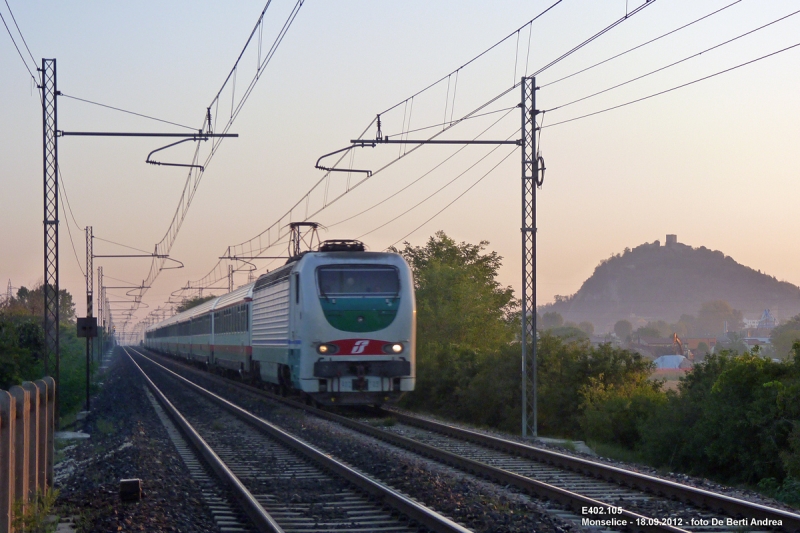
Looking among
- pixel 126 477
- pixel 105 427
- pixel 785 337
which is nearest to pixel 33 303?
pixel 105 427

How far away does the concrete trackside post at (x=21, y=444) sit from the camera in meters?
7.95

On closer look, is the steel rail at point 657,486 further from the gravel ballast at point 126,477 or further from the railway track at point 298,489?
the gravel ballast at point 126,477

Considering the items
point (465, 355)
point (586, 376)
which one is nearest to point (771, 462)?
point (586, 376)

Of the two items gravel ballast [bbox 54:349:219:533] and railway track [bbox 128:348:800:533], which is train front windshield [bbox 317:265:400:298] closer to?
railway track [bbox 128:348:800:533]

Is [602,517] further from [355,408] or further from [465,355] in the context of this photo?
[465,355]

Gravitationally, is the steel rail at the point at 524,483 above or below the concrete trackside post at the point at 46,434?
below

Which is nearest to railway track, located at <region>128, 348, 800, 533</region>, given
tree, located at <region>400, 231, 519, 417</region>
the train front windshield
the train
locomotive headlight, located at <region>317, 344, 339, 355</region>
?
the train

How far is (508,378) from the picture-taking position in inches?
960

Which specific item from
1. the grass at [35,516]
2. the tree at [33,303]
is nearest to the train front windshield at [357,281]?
the grass at [35,516]

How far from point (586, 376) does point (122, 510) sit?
15369mm

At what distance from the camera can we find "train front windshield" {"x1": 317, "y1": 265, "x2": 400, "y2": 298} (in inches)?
807

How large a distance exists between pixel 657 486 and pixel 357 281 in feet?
37.0

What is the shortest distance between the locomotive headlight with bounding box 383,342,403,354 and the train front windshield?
1.12 metres

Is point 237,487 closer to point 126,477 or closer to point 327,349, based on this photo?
point 126,477
